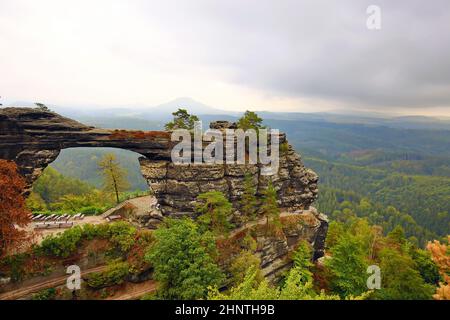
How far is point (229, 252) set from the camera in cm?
2894

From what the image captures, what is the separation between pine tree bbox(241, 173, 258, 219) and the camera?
31.8 m

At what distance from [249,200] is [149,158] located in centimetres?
1463

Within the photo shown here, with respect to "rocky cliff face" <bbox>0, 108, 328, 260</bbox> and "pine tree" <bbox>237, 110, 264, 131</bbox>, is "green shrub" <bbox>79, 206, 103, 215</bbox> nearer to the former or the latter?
"rocky cliff face" <bbox>0, 108, 328, 260</bbox>

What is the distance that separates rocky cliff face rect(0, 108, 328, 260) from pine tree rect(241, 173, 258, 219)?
74 cm

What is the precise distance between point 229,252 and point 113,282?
12861 millimetres

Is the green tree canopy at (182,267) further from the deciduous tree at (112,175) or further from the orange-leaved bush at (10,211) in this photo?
the deciduous tree at (112,175)

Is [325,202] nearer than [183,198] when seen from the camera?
No

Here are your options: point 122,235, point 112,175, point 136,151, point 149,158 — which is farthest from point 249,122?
point 112,175

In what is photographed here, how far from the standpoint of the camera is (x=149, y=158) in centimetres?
3331

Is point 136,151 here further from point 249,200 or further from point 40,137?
point 249,200

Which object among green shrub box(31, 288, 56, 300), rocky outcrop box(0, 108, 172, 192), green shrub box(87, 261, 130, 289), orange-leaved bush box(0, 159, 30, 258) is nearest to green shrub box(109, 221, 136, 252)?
green shrub box(87, 261, 130, 289)

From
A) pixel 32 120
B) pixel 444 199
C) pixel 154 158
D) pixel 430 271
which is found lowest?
pixel 444 199
